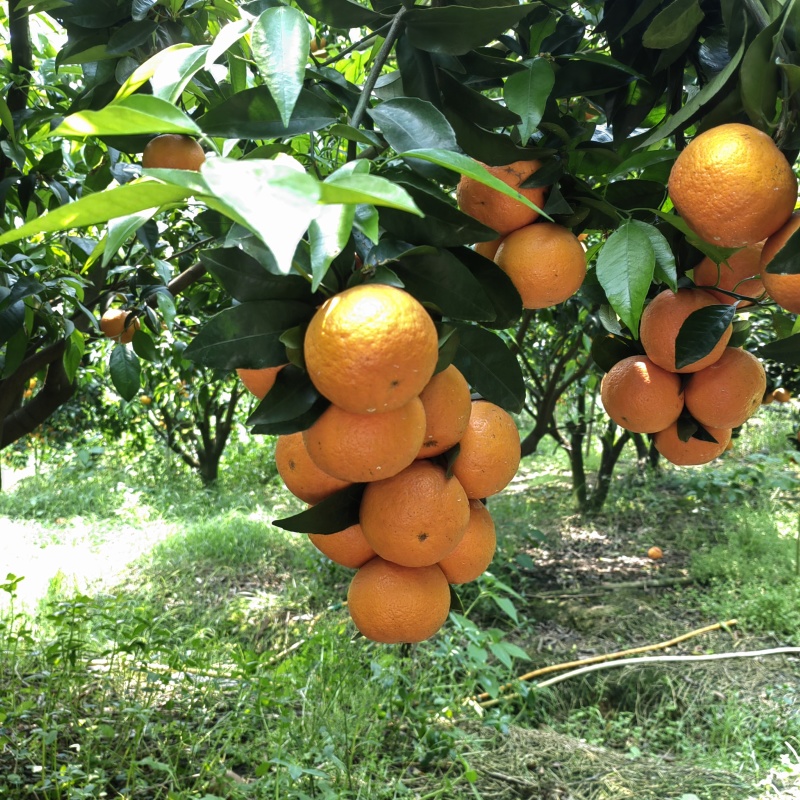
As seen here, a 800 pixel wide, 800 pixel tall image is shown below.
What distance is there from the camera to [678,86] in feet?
2.38

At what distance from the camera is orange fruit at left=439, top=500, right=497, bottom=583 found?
0.64 meters

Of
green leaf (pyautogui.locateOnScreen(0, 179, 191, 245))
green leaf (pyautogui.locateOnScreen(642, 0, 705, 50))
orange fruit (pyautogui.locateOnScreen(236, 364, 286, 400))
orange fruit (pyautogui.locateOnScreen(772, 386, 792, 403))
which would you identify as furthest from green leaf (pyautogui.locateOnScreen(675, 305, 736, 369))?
orange fruit (pyautogui.locateOnScreen(772, 386, 792, 403))

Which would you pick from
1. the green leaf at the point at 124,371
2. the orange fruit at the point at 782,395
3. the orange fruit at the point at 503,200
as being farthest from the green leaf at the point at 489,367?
the orange fruit at the point at 782,395

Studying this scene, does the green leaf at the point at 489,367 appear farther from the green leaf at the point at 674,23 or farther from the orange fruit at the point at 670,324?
the green leaf at the point at 674,23

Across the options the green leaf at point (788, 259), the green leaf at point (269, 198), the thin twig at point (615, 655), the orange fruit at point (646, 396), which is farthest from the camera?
the thin twig at point (615, 655)

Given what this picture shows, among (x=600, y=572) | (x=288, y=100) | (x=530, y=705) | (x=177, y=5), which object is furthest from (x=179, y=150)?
(x=600, y=572)

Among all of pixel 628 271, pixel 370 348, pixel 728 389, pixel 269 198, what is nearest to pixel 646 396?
pixel 728 389

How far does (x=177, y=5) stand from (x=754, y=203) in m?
0.59

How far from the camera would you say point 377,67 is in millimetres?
561

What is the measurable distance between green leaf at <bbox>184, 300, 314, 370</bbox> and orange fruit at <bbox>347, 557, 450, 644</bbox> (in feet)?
0.79

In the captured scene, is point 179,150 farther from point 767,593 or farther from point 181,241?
point 767,593

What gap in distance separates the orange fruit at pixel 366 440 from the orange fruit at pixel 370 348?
0.03 m

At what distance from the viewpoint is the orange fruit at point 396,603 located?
60cm

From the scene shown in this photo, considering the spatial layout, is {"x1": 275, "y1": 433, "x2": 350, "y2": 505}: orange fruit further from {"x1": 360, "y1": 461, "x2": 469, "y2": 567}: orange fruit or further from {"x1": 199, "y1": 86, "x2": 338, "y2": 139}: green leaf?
→ {"x1": 199, "y1": 86, "x2": 338, "y2": 139}: green leaf
